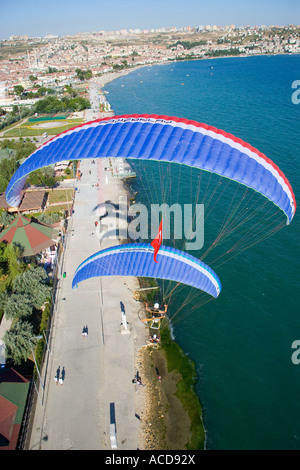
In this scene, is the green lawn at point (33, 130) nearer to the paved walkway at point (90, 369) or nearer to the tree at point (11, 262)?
the tree at point (11, 262)

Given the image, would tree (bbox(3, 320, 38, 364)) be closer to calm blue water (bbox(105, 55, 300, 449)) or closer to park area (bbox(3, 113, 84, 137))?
calm blue water (bbox(105, 55, 300, 449))

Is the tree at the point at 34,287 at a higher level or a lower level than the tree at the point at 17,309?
higher

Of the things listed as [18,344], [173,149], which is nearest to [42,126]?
[18,344]

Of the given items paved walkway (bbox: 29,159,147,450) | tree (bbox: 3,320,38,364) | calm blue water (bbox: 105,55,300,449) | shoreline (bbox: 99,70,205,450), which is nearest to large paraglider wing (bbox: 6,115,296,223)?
tree (bbox: 3,320,38,364)

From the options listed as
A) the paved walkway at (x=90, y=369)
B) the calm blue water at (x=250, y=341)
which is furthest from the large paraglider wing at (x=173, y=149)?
the paved walkway at (x=90, y=369)

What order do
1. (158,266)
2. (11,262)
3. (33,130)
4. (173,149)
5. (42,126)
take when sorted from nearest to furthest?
(173,149)
(158,266)
(11,262)
(33,130)
(42,126)

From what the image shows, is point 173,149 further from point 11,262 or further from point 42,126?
point 42,126

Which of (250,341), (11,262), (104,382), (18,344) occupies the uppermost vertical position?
(11,262)
